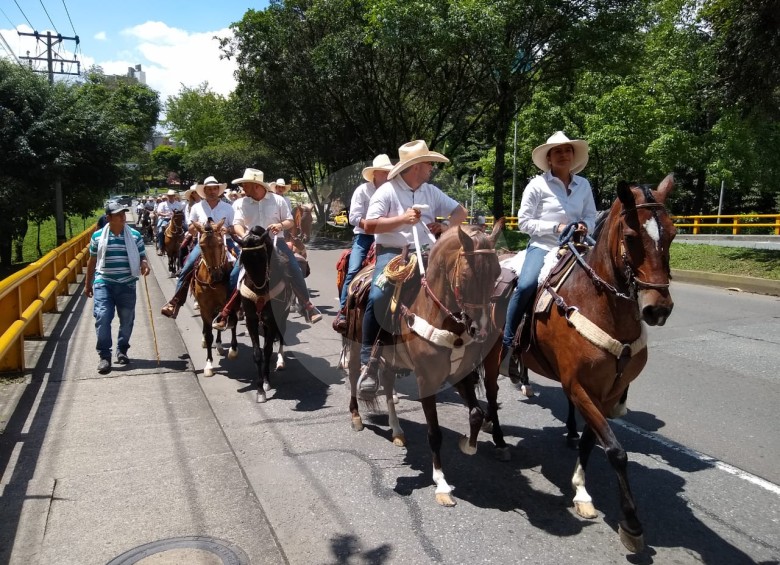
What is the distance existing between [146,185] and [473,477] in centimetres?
9833

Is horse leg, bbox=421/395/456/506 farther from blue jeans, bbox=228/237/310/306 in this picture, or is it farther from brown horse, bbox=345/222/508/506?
blue jeans, bbox=228/237/310/306

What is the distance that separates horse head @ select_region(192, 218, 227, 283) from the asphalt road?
139cm

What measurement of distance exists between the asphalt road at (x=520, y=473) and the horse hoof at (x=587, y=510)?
0.04m

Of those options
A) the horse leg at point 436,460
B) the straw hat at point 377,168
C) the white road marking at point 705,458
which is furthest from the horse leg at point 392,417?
the straw hat at point 377,168

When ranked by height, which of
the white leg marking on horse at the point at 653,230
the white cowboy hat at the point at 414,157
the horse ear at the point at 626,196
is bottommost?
the white leg marking on horse at the point at 653,230

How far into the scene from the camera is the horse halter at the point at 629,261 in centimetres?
350

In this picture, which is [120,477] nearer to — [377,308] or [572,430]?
[377,308]

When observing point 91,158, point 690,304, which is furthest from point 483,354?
point 91,158

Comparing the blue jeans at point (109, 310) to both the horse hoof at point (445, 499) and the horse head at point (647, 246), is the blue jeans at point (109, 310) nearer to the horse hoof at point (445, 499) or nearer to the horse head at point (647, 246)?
the horse hoof at point (445, 499)

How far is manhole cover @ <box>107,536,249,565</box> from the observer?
369cm

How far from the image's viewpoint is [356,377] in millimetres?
6098

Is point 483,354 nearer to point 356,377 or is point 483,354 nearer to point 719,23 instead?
point 356,377

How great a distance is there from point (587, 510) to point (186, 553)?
108 inches

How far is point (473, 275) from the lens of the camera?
3.85 m
